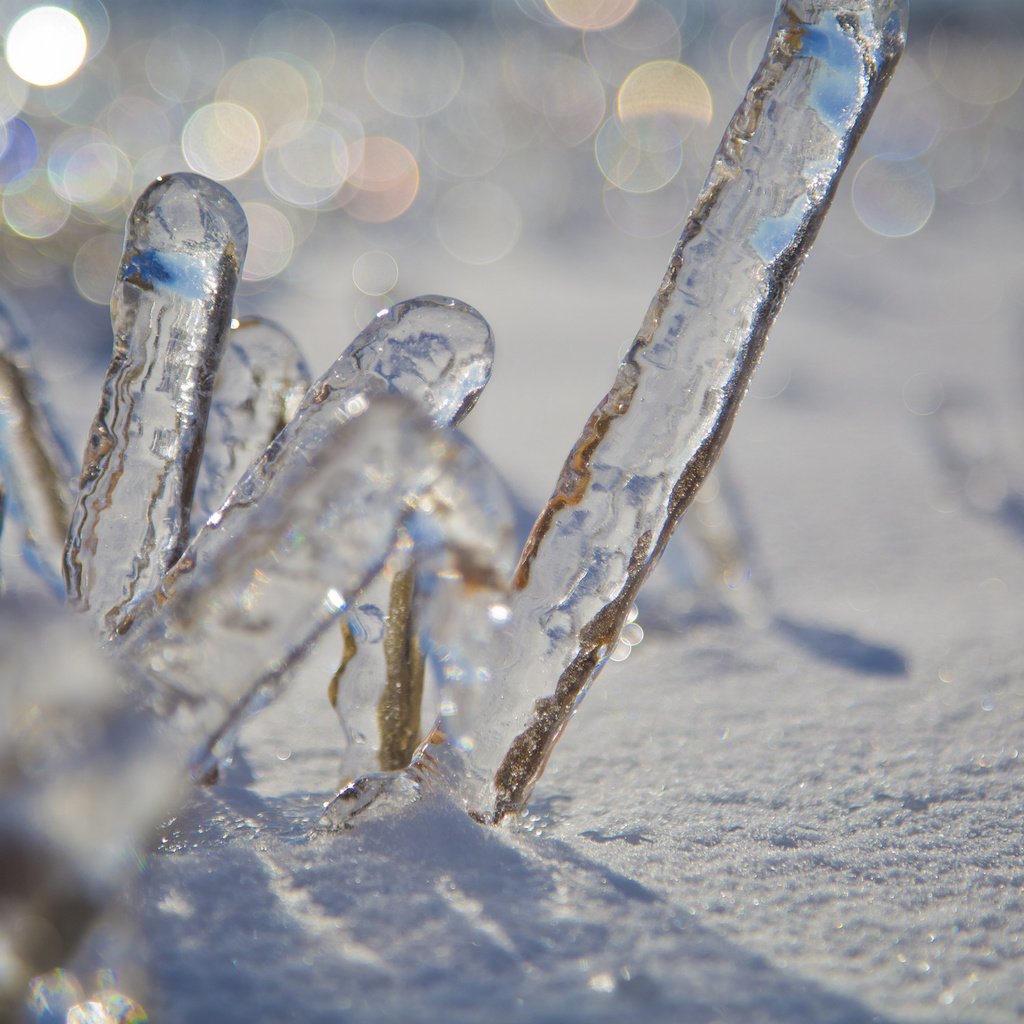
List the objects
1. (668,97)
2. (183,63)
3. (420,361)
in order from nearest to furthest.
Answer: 1. (420,361)
2. (668,97)
3. (183,63)

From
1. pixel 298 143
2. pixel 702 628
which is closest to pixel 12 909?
pixel 702 628

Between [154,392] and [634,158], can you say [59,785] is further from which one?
[634,158]

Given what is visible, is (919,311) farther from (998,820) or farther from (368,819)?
(368,819)

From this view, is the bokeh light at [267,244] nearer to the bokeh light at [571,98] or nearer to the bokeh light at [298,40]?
the bokeh light at [571,98]

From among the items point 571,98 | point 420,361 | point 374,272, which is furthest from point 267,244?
point 571,98

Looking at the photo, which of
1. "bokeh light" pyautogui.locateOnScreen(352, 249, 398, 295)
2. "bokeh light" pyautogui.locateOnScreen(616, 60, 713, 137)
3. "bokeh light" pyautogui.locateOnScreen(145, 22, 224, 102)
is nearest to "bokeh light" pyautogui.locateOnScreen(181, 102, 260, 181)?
"bokeh light" pyautogui.locateOnScreen(145, 22, 224, 102)

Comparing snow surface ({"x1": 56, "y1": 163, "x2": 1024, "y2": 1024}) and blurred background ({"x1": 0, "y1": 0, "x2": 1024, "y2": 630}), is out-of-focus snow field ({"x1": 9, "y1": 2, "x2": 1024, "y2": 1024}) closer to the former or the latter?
snow surface ({"x1": 56, "y1": 163, "x2": 1024, "y2": 1024})
